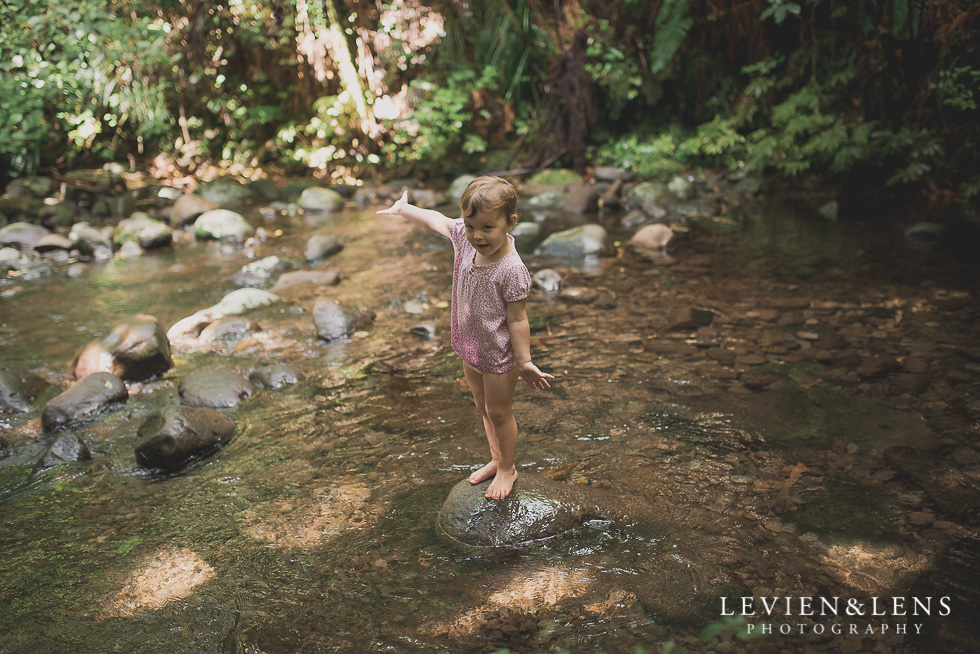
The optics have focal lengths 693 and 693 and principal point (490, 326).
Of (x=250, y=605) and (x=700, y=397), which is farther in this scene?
(x=700, y=397)

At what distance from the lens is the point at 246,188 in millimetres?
11492

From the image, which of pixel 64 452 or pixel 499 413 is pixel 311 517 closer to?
pixel 499 413

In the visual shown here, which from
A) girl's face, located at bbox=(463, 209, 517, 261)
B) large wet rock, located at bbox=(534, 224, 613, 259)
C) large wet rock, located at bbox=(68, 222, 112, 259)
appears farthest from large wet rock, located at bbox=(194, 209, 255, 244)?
girl's face, located at bbox=(463, 209, 517, 261)

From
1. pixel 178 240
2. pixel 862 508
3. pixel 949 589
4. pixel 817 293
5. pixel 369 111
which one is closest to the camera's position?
pixel 949 589

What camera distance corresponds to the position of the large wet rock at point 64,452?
3.28m

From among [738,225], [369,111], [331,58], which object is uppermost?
[331,58]

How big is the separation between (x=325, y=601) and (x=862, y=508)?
78.0 inches

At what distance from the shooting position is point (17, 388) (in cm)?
406

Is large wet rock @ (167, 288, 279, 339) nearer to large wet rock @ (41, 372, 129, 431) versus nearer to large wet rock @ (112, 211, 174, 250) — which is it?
large wet rock @ (41, 372, 129, 431)

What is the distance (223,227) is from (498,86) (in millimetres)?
5795

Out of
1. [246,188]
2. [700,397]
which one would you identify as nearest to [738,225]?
[700,397]

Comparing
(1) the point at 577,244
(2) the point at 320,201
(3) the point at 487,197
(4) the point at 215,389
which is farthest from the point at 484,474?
(2) the point at 320,201

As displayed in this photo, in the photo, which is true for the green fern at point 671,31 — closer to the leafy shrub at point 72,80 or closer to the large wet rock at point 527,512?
the leafy shrub at point 72,80

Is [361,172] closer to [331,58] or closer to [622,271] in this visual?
[331,58]
